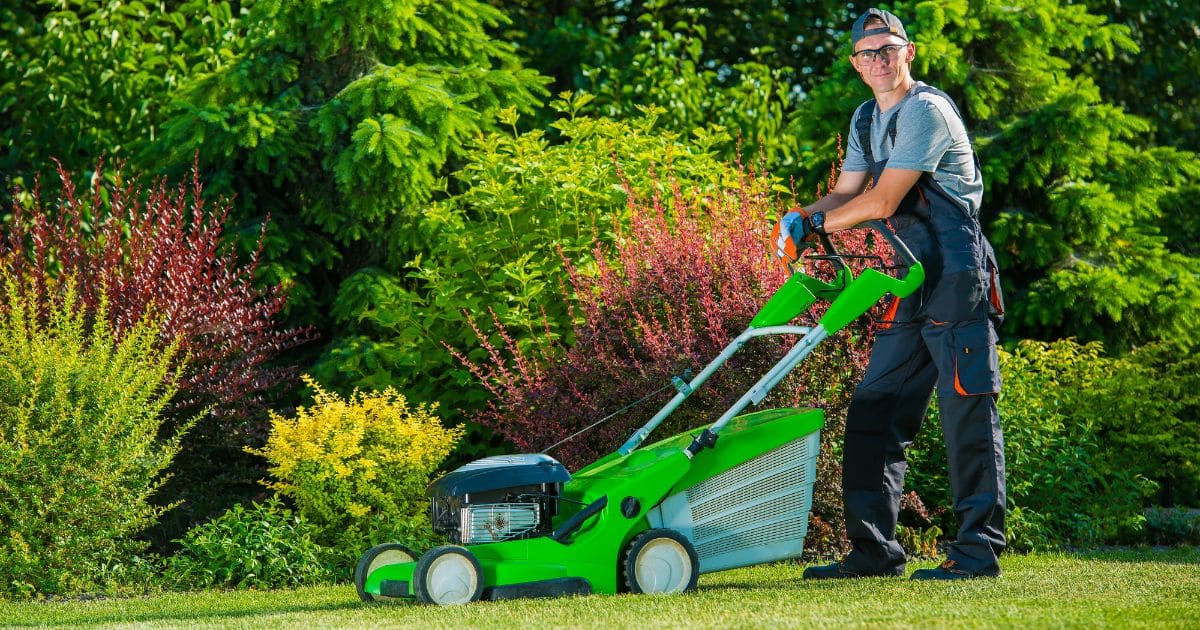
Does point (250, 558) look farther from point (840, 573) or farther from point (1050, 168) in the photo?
point (1050, 168)

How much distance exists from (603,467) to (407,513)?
5.88 ft

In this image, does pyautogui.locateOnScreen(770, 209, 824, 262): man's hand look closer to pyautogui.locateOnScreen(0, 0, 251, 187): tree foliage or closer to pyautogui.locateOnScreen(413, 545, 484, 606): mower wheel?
pyautogui.locateOnScreen(413, 545, 484, 606): mower wheel

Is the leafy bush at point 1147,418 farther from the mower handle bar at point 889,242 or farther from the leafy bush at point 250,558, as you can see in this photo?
the leafy bush at point 250,558

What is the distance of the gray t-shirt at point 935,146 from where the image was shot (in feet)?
15.5

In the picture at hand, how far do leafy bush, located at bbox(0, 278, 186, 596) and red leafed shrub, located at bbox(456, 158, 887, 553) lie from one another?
1.68 meters

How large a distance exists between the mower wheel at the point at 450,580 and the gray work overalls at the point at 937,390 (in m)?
1.48

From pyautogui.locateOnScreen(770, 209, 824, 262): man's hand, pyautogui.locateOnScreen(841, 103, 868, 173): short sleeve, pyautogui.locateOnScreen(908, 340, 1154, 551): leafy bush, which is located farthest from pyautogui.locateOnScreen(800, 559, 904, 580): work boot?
pyautogui.locateOnScreen(908, 340, 1154, 551): leafy bush

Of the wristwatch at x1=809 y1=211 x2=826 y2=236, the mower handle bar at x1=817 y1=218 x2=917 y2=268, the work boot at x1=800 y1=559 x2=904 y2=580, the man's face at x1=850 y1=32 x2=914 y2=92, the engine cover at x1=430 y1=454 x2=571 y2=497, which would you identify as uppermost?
the man's face at x1=850 y1=32 x2=914 y2=92

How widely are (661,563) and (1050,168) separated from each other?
18.8 feet

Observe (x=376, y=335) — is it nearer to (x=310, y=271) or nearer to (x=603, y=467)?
(x=310, y=271)

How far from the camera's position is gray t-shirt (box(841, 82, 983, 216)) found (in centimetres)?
472

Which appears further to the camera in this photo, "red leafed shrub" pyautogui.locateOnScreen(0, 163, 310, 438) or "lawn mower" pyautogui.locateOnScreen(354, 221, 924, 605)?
"red leafed shrub" pyautogui.locateOnScreen(0, 163, 310, 438)

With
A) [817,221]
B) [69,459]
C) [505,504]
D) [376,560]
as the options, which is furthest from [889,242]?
[69,459]

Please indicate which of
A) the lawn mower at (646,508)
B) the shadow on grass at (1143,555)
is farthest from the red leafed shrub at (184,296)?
the shadow on grass at (1143,555)
